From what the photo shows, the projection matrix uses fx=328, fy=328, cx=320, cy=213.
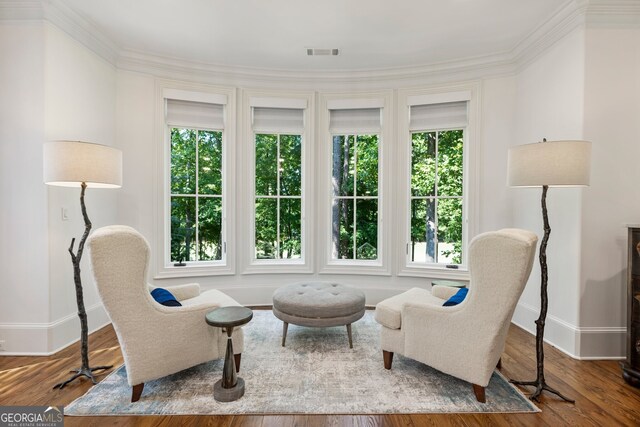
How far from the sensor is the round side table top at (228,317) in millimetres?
2115

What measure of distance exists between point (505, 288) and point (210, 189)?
3.51 m

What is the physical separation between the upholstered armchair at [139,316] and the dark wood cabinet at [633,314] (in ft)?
10.2

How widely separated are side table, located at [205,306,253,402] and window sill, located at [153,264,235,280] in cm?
197

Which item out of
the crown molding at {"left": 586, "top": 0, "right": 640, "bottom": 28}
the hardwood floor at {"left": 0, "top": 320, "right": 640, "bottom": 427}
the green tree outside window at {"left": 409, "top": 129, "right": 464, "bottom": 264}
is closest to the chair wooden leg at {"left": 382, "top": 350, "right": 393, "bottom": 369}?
the hardwood floor at {"left": 0, "top": 320, "right": 640, "bottom": 427}

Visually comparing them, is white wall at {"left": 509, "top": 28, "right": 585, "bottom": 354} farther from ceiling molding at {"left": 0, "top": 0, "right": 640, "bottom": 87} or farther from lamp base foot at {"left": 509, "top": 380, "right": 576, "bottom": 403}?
lamp base foot at {"left": 509, "top": 380, "right": 576, "bottom": 403}

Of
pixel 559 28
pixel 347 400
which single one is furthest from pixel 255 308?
pixel 559 28

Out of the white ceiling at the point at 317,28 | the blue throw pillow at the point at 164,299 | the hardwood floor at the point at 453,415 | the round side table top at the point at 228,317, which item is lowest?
the hardwood floor at the point at 453,415

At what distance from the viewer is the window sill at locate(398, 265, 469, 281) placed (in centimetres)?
404

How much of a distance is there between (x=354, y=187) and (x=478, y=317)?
261cm

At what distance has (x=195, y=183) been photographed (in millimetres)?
4223

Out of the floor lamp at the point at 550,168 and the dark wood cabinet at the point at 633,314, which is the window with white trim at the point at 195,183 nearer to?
the floor lamp at the point at 550,168

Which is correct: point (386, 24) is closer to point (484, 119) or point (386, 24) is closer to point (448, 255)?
point (484, 119)

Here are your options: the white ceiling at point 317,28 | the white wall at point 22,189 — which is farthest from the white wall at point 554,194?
the white ceiling at point 317,28

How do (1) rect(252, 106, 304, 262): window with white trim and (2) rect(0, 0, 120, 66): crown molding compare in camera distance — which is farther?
(1) rect(252, 106, 304, 262): window with white trim
